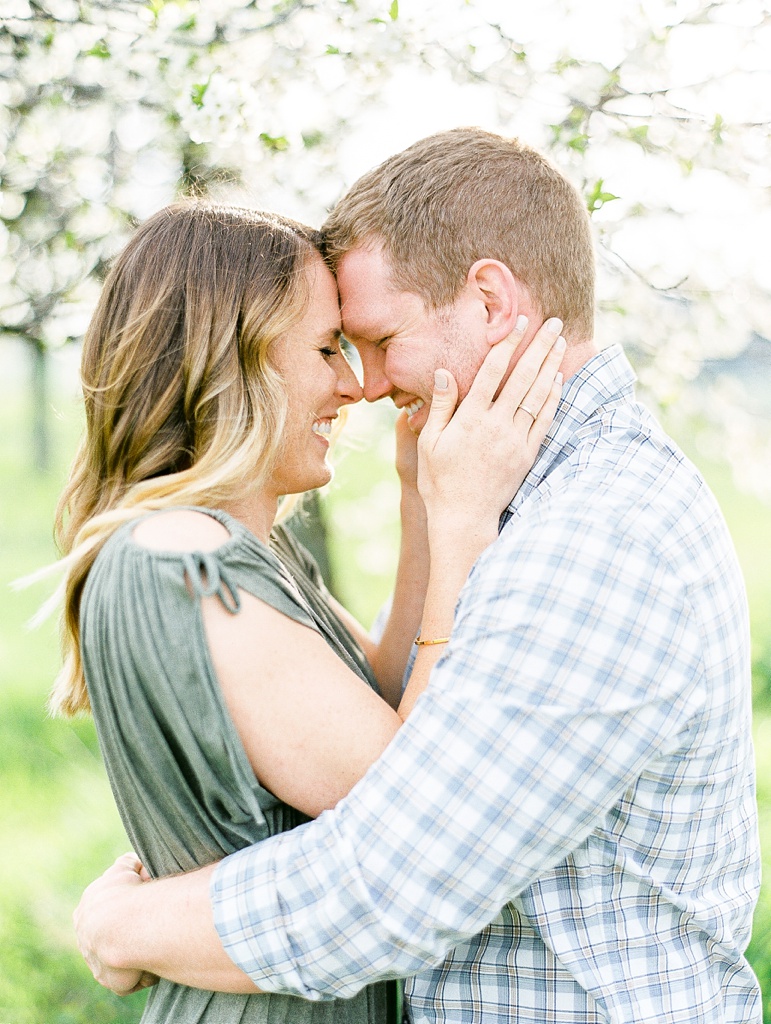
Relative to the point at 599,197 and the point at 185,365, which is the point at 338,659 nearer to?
the point at 185,365

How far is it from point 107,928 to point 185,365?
3.57 feet

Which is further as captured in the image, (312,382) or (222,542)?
(312,382)

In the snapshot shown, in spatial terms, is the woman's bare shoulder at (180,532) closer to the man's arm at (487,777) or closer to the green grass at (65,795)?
the man's arm at (487,777)

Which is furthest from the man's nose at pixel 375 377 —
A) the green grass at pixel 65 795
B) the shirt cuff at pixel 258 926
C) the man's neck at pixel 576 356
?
the shirt cuff at pixel 258 926

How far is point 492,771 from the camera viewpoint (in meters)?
1.43

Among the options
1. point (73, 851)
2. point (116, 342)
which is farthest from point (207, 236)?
point (73, 851)

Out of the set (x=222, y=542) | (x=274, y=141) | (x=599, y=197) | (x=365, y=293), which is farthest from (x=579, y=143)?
A: (x=222, y=542)

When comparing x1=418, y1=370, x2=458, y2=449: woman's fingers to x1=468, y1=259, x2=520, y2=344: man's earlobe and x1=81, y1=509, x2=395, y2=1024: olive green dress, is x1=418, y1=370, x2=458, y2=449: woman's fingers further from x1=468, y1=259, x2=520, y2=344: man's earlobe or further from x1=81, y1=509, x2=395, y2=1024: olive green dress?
x1=81, y1=509, x2=395, y2=1024: olive green dress

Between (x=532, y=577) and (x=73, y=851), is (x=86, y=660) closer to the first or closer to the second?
(x=532, y=577)

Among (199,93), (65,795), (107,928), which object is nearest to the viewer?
(107,928)

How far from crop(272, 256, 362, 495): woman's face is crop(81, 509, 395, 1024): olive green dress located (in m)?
0.42

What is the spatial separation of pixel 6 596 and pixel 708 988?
7204mm

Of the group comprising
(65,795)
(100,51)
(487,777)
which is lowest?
(65,795)

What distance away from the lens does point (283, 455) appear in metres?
2.22
